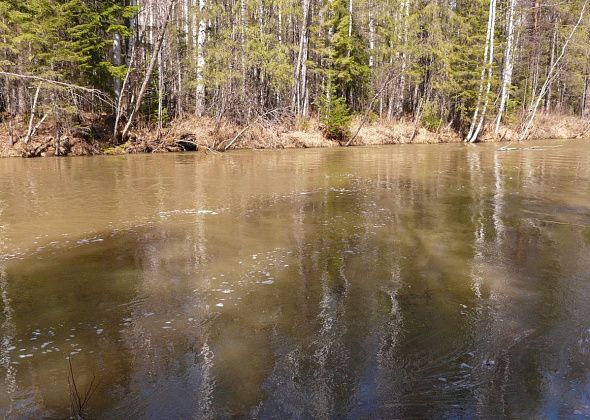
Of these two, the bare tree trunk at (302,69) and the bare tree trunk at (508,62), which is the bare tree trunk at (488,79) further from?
the bare tree trunk at (302,69)

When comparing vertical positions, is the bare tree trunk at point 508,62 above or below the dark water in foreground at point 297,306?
above

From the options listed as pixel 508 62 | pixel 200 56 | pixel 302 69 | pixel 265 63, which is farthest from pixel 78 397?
pixel 508 62

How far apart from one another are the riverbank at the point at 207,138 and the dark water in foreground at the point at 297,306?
11.0 m

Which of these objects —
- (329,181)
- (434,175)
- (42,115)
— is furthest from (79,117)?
(434,175)

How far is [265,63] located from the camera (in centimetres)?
2744

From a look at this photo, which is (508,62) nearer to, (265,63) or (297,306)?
(265,63)

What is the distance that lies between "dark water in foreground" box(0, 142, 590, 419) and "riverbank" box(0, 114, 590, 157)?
36.1 feet

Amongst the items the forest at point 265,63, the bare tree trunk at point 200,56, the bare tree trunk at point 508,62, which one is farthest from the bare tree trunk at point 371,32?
the bare tree trunk at point 200,56

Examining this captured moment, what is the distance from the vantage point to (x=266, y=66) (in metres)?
27.8

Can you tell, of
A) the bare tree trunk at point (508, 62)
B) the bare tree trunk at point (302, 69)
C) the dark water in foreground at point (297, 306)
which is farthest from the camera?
the bare tree trunk at point (508, 62)

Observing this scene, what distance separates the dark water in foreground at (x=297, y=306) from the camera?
3.45 meters

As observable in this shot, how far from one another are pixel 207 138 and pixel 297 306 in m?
19.2

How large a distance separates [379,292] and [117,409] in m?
2.96

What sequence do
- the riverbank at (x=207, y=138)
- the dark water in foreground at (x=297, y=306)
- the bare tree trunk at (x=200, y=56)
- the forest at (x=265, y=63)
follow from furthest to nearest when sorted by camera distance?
1. the bare tree trunk at (x=200, y=56)
2. the riverbank at (x=207, y=138)
3. the forest at (x=265, y=63)
4. the dark water in foreground at (x=297, y=306)
